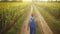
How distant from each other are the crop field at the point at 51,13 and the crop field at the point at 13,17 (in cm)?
19

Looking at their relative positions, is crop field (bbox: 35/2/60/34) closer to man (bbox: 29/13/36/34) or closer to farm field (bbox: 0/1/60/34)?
farm field (bbox: 0/1/60/34)

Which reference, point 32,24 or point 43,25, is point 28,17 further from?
point 43,25

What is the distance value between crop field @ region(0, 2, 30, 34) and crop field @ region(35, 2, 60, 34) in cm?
19

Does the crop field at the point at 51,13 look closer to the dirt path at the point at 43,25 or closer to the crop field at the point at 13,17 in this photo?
the dirt path at the point at 43,25

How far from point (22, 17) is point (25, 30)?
17 cm

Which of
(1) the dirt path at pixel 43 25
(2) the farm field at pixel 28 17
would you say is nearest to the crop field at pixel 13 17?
(2) the farm field at pixel 28 17

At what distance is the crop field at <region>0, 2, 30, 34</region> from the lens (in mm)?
1468

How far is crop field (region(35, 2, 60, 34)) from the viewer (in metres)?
1.45

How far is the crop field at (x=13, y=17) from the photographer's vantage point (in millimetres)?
1468

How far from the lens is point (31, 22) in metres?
1.47

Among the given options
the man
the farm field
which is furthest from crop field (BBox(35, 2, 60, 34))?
the man

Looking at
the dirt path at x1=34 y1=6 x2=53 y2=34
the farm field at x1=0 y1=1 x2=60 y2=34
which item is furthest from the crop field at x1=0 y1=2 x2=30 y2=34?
the dirt path at x1=34 y1=6 x2=53 y2=34

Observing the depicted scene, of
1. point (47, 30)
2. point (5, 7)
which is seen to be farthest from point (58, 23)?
point (5, 7)

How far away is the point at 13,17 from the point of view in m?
1.48
